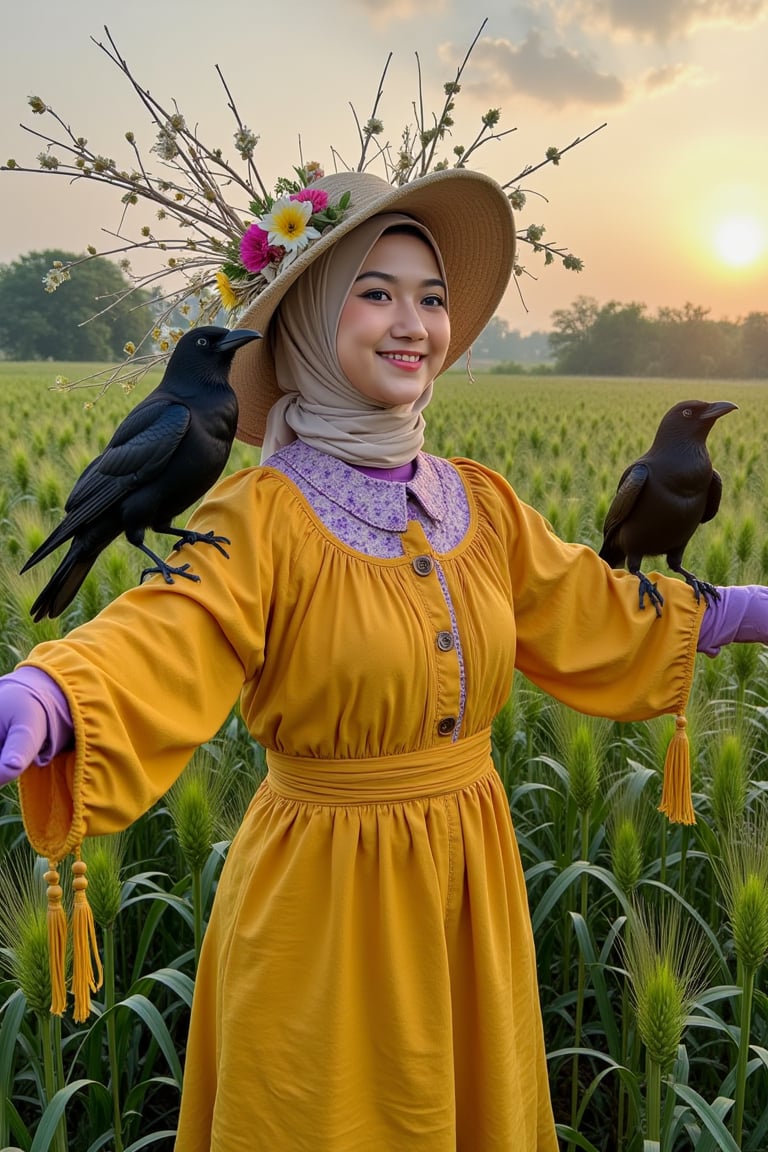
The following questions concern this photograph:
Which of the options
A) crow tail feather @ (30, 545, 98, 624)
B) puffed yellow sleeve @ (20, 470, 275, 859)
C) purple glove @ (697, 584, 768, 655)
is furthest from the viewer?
purple glove @ (697, 584, 768, 655)

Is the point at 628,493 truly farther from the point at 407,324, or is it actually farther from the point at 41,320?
the point at 41,320

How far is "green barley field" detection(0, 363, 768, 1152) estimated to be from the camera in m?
1.44

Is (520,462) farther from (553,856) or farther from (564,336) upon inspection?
(564,336)

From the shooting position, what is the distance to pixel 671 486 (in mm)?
1393

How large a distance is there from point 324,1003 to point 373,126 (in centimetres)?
150

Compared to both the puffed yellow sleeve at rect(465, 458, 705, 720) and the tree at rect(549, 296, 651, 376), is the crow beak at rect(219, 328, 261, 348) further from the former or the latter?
the tree at rect(549, 296, 651, 376)

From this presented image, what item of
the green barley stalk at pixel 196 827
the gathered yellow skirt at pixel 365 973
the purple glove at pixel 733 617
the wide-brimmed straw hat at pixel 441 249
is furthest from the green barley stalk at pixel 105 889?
the purple glove at pixel 733 617

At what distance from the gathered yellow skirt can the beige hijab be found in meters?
0.48

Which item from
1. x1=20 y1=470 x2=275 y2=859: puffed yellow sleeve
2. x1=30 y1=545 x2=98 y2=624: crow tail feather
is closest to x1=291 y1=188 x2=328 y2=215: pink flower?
x1=20 y1=470 x2=275 y2=859: puffed yellow sleeve

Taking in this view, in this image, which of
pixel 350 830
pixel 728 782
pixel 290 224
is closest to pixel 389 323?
pixel 290 224

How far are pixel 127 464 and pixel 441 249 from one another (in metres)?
0.78

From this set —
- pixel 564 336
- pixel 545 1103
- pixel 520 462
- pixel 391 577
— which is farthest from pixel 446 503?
pixel 564 336

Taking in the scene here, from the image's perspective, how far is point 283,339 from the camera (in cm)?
148

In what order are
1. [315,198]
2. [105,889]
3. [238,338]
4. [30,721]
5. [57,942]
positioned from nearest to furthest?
1. [30,721]
2. [57,942]
3. [238,338]
4. [315,198]
5. [105,889]
